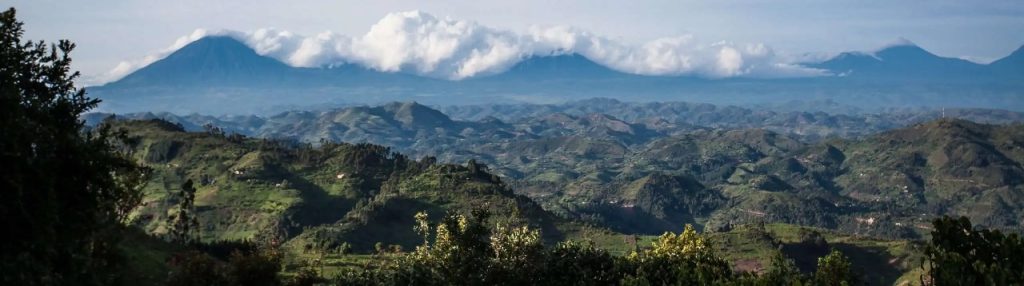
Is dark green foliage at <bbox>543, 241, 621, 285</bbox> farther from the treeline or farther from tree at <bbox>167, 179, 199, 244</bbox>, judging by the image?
tree at <bbox>167, 179, 199, 244</bbox>

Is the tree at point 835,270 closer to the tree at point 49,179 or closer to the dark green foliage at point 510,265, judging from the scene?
the dark green foliage at point 510,265

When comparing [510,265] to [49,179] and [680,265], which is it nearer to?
[680,265]

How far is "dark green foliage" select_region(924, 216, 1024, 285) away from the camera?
40.2m

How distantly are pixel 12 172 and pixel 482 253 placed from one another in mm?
29059

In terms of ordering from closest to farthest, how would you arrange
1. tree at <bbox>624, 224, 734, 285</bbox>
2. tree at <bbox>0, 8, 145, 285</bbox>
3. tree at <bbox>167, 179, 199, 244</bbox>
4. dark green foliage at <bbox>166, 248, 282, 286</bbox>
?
tree at <bbox>0, 8, 145, 285</bbox>
dark green foliage at <bbox>166, 248, 282, 286</bbox>
tree at <bbox>624, 224, 734, 285</bbox>
tree at <bbox>167, 179, 199, 244</bbox>

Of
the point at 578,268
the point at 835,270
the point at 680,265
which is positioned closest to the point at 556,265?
the point at 578,268

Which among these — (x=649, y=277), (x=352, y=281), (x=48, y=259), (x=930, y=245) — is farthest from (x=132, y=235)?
(x=930, y=245)

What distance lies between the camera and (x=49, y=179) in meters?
31.0

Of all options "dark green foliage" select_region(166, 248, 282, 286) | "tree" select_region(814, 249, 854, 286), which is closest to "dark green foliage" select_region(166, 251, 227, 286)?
"dark green foliage" select_region(166, 248, 282, 286)

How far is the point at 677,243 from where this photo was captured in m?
69.2

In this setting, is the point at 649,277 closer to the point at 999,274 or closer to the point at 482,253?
the point at 482,253

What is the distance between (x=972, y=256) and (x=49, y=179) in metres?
49.6

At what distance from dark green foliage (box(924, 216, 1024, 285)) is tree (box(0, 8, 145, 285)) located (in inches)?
1722

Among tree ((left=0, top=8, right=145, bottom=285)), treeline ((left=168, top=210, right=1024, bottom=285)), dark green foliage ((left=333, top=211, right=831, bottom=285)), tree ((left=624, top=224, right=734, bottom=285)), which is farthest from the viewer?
dark green foliage ((left=333, top=211, right=831, bottom=285))
